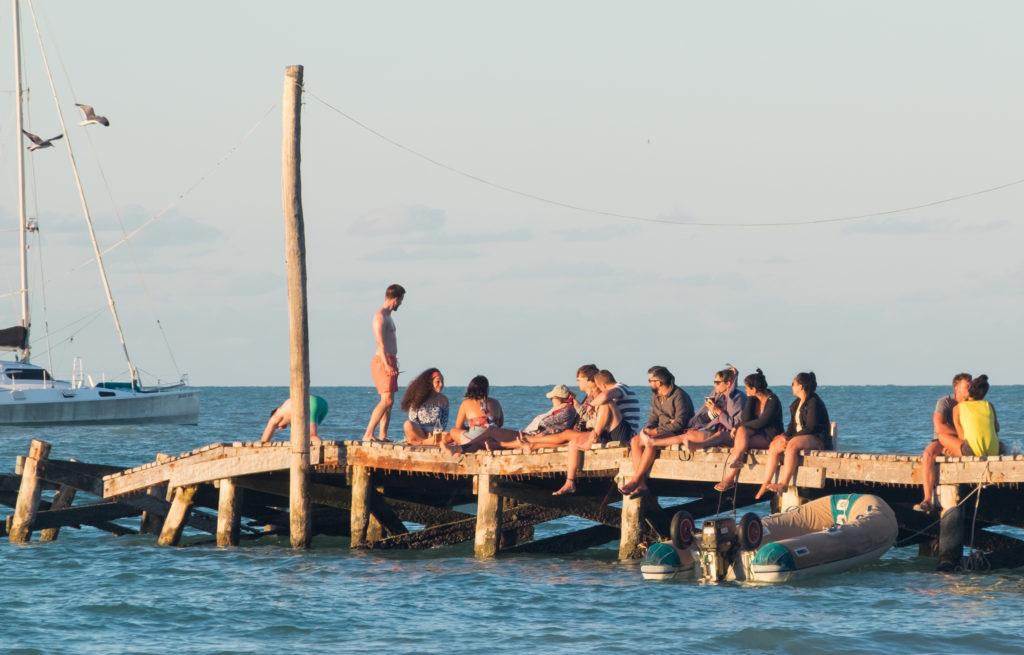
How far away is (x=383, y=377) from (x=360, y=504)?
155 centimetres

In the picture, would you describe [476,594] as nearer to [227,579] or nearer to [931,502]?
[227,579]

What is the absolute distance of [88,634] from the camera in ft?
51.2

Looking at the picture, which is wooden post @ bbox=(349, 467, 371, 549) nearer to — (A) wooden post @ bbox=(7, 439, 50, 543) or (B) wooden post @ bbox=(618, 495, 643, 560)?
(B) wooden post @ bbox=(618, 495, 643, 560)

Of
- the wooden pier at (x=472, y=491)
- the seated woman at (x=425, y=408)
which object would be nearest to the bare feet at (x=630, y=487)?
the wooden pier at (x=472, y=491)

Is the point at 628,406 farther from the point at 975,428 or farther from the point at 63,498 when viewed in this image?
the point at 63,498

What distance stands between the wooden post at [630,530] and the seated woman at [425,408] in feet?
7.42

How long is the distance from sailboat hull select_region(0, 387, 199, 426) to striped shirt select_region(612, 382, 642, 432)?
45949 mm

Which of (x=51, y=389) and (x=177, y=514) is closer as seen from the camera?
(x=177, y=514)

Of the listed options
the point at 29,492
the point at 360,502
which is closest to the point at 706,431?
the point at 360,502

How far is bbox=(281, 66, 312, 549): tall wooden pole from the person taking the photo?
1864cm

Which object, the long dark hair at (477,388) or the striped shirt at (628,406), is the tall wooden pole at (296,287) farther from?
the striped shirt at (628,406)

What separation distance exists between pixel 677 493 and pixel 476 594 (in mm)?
4067

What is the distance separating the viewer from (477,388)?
60.3 ft

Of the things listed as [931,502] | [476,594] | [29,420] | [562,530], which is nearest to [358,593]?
[476,594]
